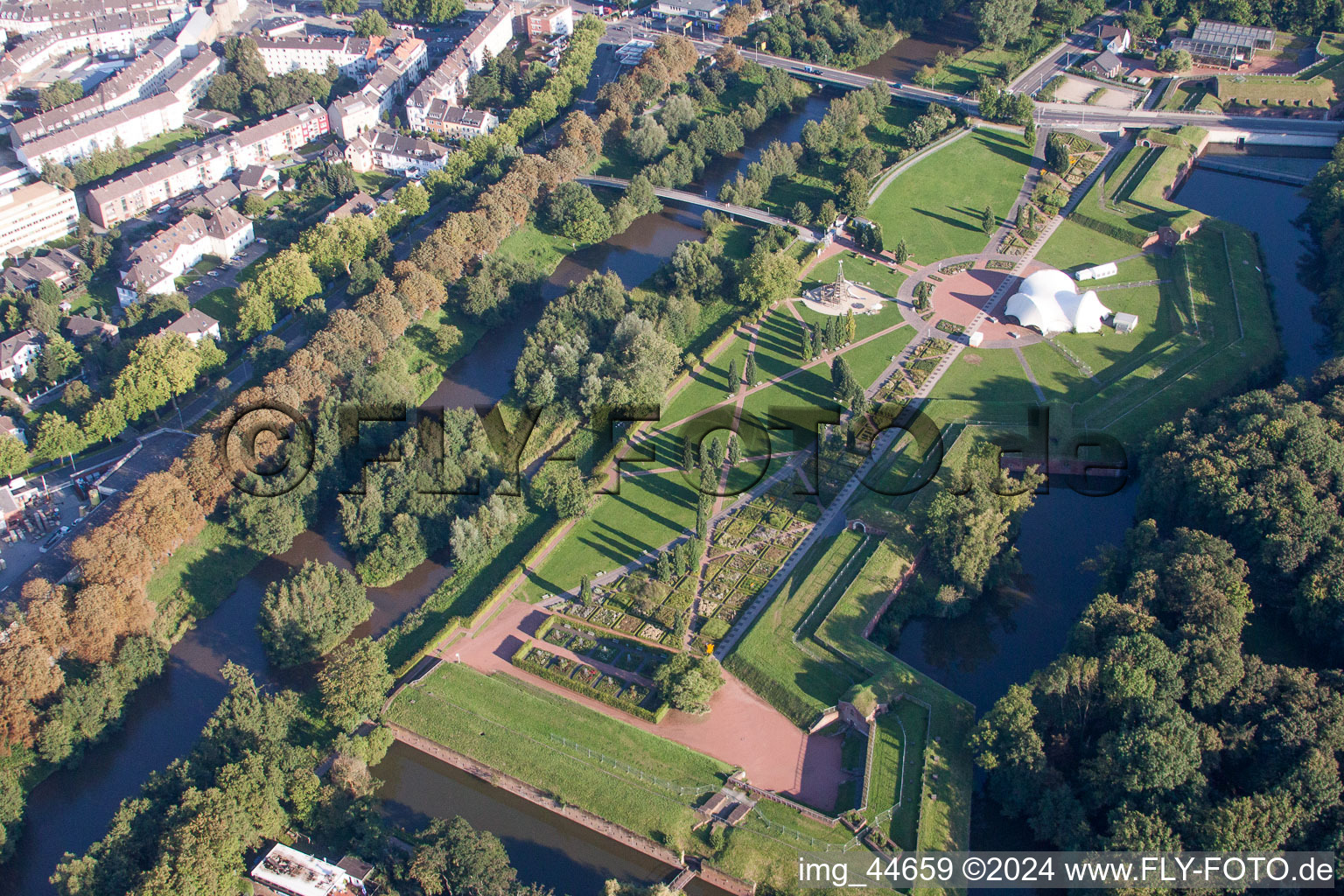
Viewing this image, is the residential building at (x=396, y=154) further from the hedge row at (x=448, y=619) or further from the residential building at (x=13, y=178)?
the hedge row at (x=448, y=619)

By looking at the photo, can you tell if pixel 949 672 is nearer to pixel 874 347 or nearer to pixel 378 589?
pixel 874 347

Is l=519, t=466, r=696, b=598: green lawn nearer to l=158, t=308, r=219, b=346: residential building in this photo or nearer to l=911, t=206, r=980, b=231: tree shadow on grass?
l=158, t=308, r=219, b=346: residential building

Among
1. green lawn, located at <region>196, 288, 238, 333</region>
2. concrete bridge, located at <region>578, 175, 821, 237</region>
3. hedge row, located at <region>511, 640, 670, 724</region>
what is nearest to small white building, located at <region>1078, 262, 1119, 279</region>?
concrete bridge, located at <region>578, 175, 821, 237</region>

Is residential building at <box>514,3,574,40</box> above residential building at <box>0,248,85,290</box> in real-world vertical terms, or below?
above

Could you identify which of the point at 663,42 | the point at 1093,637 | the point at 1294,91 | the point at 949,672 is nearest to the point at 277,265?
the point at 663,42

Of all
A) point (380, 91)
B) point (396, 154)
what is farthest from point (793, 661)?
point (380, 91)
